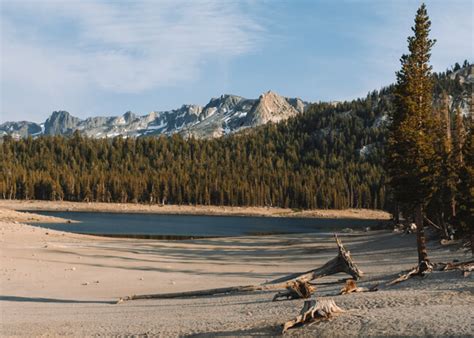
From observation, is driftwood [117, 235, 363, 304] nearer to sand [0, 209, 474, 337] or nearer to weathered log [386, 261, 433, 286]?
sand [0, 209, 474, 337]

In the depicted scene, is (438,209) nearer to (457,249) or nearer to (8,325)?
(457,249)

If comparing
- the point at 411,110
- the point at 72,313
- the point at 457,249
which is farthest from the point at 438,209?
the point at 72,313

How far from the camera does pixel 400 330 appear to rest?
13141 millimetres

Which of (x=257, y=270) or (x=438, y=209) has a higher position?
(x=438, y=209)

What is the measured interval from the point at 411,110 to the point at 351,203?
563 ft

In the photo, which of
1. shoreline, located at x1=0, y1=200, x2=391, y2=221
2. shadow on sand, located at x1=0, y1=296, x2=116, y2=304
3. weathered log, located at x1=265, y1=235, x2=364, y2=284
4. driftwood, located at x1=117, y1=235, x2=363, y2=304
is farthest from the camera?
shoreline, located at x1=0, y1=200, x2=391, y2=221

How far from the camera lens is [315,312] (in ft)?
48.4

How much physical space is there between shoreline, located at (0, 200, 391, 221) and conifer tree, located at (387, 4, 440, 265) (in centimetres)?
13791

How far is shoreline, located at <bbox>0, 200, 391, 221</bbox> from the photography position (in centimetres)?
16788

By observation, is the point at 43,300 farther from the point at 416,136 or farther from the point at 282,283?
the point at 416,136

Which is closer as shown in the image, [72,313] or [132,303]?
[72,313]

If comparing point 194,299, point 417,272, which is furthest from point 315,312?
point 417,272

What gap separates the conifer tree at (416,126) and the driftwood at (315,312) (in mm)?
19114

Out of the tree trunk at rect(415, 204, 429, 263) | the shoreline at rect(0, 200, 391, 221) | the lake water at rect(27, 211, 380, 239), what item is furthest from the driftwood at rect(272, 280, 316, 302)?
the shoreline at rect(0, 200, 391, 221)
